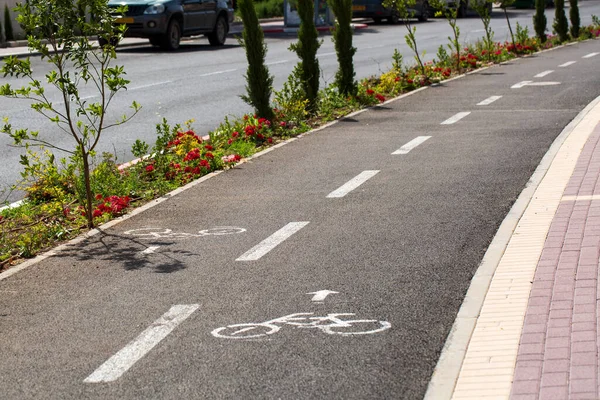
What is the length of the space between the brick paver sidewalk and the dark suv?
22.8m

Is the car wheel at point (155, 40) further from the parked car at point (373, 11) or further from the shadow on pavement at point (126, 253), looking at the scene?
the shadow on pavement at point (126, 253)

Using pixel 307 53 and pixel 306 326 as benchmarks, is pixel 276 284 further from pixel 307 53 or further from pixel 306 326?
pixel 307 53

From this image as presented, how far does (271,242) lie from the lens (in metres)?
8.16

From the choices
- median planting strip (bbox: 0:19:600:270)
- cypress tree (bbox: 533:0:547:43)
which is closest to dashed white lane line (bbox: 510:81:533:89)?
median planting strip (bbox: 0:19:600:270)

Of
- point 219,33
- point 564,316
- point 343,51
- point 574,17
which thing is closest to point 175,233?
point 564,316

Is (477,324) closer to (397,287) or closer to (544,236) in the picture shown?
(397,287)

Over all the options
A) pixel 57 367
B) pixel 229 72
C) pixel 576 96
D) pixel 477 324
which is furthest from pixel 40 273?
pixel 229 72

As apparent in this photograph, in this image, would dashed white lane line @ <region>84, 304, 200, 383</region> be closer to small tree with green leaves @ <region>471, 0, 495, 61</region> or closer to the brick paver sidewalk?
the brick paver sidewalk

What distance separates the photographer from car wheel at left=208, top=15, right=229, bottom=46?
34.7 metres

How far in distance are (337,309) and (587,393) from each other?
1976mm

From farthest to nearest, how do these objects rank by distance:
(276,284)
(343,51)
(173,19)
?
1. (173,19)
2. (343,51)
3. (276,284)

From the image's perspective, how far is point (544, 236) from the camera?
7.80 metres

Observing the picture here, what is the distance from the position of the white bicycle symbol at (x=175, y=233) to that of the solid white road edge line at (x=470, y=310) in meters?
2.08

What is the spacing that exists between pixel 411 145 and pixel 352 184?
8.53 feet
